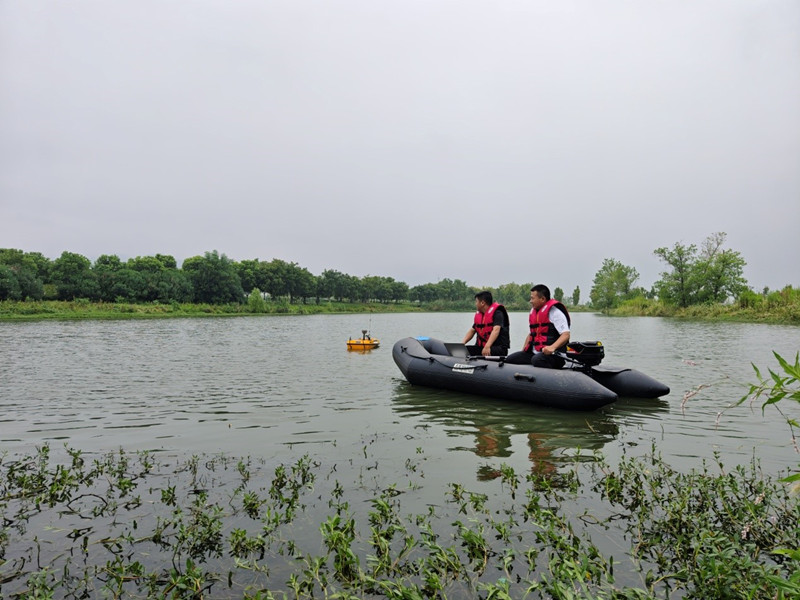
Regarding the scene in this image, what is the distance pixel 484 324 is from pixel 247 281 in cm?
8148

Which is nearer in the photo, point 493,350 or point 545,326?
point 545,326

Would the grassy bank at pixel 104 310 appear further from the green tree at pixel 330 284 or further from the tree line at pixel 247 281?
the green tree at pixel 330 284

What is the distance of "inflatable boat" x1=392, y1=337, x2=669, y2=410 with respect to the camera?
7461 millimetres

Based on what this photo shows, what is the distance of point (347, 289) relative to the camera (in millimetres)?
98750

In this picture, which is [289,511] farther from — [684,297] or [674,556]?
[684,297]

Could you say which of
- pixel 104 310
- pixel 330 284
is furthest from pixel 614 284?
pixel 104 310

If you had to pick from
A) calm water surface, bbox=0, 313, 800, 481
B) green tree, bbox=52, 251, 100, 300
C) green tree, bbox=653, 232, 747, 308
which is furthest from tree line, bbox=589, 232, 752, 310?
green tree, bbox=52, 251, 100, 300

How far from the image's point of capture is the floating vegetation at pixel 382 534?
2934 millimetres

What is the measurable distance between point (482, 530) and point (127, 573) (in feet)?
8.01

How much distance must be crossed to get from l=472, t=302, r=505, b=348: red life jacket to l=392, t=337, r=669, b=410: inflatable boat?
78cm

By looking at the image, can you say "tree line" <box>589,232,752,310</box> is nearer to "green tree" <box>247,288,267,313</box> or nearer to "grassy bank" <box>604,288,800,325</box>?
"grassy bank" <box>604,288,800,325</box>

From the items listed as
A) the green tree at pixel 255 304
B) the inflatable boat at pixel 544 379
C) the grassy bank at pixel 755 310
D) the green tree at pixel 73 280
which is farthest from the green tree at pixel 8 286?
the grassy bank at pixel 755 310

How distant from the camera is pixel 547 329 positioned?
8500 millimetres

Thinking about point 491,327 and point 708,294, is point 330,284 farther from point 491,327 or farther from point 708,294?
point 491,327
